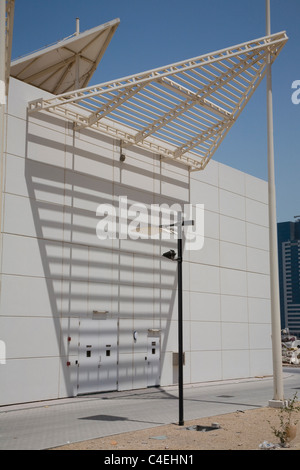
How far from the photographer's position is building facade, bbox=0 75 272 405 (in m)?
18.3

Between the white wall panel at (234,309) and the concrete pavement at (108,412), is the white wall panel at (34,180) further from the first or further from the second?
the white wall panel at (234,309)

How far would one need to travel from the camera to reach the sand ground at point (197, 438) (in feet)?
36.0

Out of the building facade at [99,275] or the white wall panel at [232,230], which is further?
the white wall panel at [232,230]

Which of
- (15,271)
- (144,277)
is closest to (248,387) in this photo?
(144,277)

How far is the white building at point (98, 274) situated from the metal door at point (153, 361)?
8 cm

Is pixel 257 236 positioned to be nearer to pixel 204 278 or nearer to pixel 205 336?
pixel 204 278

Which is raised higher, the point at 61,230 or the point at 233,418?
the point at 61,230

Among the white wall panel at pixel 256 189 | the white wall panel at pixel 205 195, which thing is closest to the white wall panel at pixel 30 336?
the white wall panel at pixel 205 195

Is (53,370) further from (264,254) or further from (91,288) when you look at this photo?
(264,254)

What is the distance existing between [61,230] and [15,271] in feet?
8.67

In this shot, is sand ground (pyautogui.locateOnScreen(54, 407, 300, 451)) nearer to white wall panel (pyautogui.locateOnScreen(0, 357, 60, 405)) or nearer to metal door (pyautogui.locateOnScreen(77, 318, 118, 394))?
white wall panel (pyautogui.locateOnScreen(0, 357, 60, 405))

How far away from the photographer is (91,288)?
814 inches

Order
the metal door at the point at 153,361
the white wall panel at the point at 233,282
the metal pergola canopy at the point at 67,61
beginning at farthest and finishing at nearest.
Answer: the white wall panel at the point at 233,282
the metal door at the point at 153,361
the metal pergola canopy at the point at 67,61

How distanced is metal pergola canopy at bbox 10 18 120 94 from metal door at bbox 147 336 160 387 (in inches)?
444
